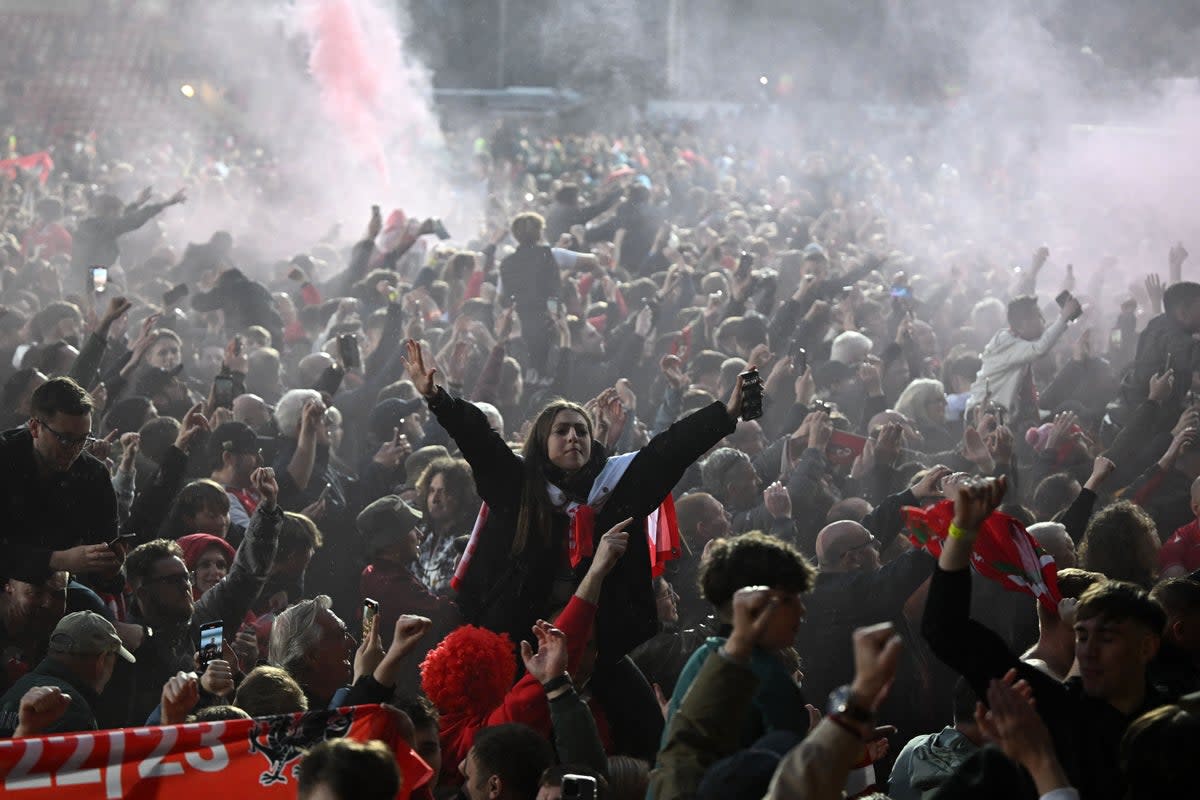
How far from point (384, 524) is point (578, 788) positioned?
8.30 feet

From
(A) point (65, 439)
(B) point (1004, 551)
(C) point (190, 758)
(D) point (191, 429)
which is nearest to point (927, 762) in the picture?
(B) point (1004, 551)

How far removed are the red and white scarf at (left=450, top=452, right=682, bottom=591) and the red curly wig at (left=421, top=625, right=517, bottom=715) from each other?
0.54 metres

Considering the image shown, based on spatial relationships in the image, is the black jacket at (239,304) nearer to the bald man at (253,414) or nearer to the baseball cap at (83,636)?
the bald man at (253,414)

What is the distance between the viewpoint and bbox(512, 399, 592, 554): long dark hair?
4.63 meters

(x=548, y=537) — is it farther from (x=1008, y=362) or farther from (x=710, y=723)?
(x=1008, y=362)

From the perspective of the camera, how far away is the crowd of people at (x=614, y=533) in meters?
3.13

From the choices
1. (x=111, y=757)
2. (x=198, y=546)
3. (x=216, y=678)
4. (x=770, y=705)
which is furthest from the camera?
(x=198, y=546)

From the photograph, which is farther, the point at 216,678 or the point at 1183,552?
the point at 1183,552

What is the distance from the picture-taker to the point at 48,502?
5.08m

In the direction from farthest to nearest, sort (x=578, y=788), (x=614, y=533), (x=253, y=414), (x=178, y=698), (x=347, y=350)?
(x=347, y=350), (x=253, y=414), (x=614, y=533), (x=178, y=698), (x=578, y=788)

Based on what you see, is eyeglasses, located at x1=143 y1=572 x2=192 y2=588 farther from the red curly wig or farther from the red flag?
the red flag

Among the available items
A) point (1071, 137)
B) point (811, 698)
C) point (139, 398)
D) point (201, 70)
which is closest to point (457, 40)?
point (201, 70)

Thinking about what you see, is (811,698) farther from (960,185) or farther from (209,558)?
(960,185)

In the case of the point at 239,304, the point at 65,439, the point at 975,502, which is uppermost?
the point at 975,502
